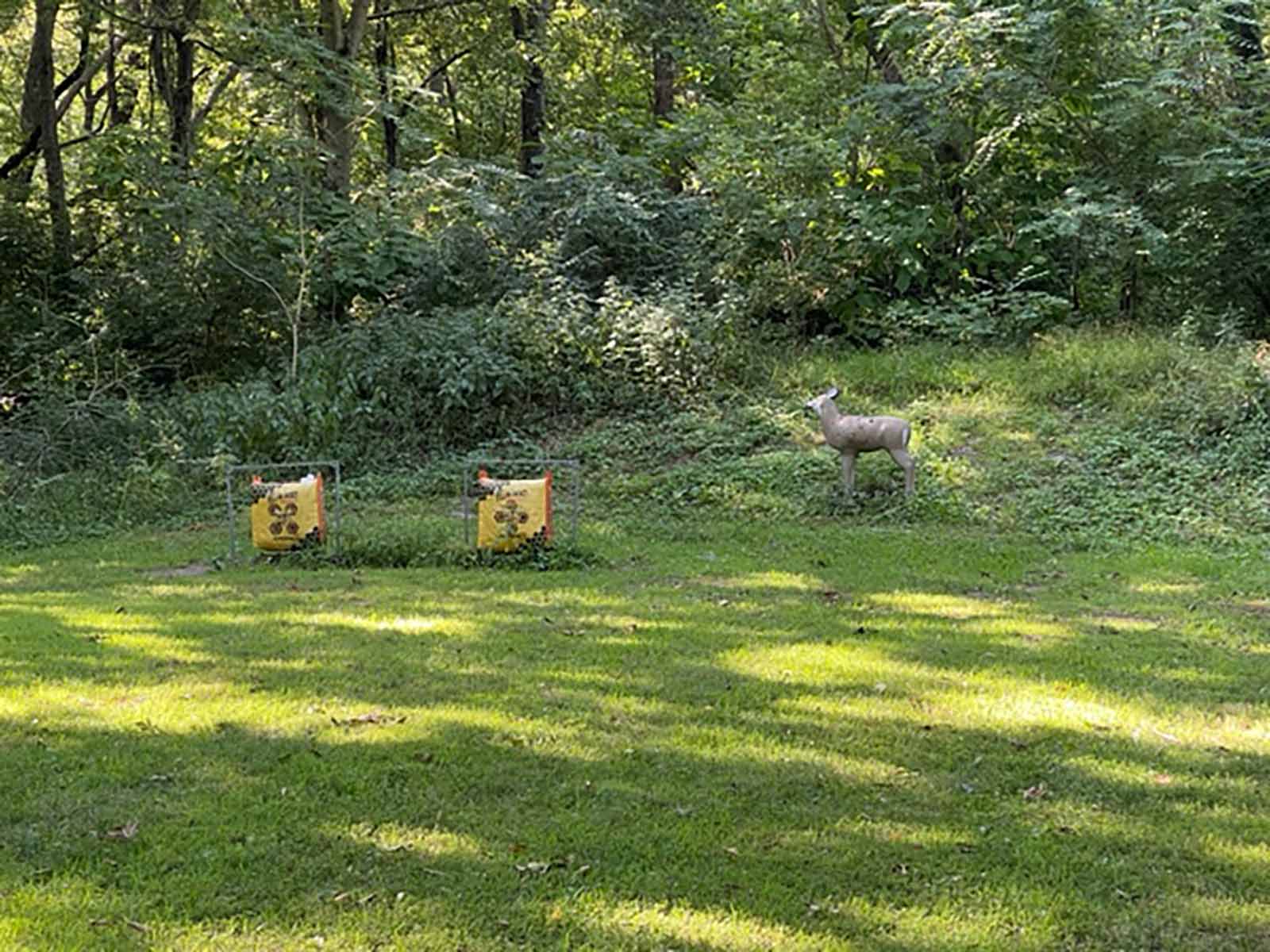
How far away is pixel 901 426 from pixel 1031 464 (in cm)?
155

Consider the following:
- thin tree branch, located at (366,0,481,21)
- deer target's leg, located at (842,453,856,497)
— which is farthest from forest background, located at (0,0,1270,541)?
deer target's leg, located at (842,453,856,497)

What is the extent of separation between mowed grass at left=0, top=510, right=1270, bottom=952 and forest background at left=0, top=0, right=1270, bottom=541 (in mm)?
5910

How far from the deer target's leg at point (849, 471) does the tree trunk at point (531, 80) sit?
10.6 m

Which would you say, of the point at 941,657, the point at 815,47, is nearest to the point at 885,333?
the point at 815,47

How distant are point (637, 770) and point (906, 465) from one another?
6.06 m

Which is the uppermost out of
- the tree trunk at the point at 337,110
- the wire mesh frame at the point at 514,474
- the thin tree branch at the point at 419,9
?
the thin tree branch at the point at 419,9

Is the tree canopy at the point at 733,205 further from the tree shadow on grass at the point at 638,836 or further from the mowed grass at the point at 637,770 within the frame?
the tree shadow on grass at the point at 638,836

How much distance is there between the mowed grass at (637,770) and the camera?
321 cm

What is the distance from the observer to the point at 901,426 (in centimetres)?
959

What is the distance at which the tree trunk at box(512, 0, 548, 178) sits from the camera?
62.5 feet

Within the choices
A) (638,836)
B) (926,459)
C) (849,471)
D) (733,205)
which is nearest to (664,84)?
(733,205)

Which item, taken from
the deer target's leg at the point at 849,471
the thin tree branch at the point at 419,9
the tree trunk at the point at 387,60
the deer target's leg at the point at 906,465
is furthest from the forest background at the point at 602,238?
the deer target's leg at the point at 906,465

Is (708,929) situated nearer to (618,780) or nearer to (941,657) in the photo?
(618,780)

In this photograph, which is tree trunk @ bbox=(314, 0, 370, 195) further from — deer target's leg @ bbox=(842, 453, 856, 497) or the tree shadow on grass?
the tree shadow on grass
